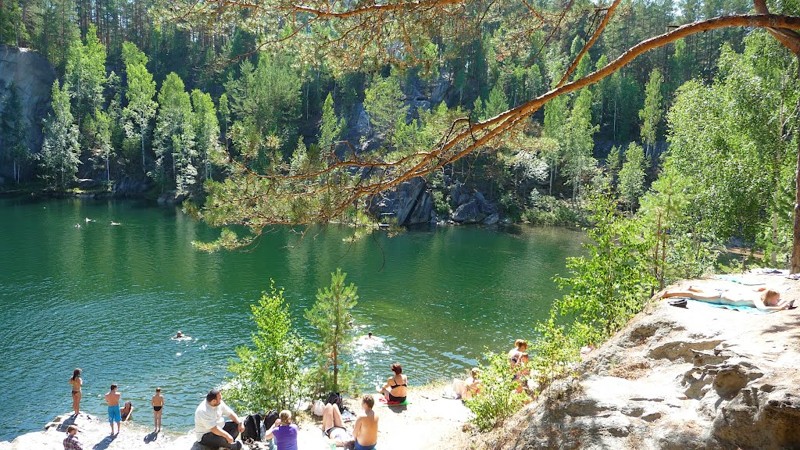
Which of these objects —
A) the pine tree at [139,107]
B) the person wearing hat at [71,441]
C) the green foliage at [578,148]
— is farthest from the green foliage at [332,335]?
the pine tree at [139,107]

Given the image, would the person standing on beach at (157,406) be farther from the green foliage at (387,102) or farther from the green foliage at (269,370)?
the green foliage at (387,102)

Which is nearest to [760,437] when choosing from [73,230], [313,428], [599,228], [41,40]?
[599,228]

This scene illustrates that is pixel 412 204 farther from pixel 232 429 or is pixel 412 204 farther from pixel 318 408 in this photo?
pixel 232 429

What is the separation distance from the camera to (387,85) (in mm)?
55500

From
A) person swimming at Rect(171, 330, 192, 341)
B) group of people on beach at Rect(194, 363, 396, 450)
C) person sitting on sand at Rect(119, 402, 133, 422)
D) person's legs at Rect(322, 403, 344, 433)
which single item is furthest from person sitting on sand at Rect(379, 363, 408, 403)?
person swimming at Rect(171, 330, 192, 341)

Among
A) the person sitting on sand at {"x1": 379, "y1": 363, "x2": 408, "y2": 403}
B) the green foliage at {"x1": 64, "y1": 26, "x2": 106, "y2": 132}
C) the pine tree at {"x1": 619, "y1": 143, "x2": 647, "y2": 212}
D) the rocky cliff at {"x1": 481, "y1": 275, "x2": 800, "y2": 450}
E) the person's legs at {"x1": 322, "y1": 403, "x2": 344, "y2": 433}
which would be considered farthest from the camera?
the green foliage at {"x1": 64, "y1": 26, "x2": 106, "y2": 132}

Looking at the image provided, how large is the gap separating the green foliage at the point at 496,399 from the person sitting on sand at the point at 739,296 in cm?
255

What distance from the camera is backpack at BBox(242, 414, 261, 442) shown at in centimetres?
1066

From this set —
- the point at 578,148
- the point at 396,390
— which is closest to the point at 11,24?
the point at 578,148

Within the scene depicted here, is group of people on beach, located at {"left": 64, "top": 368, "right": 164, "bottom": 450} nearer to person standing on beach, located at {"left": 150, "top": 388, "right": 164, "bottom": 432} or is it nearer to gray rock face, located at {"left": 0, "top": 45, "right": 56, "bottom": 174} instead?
person standing on beach, located at {"left": 150, "top": 388, "right": 164, "bottom": 432}

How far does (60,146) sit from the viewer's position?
56.3 metres

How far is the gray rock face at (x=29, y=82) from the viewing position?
60.2 m

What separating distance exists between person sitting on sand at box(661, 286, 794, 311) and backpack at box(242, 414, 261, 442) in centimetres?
788

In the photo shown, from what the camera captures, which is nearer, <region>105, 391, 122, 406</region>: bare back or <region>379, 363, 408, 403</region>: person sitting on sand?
<region>105, 391, 122, 406</region>: bare back
